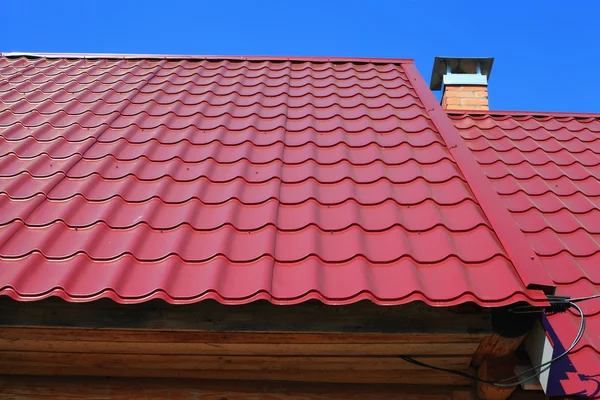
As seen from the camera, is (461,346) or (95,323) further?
(461,346)

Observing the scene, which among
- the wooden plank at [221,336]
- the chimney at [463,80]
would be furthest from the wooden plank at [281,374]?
the chimney at [463,80]

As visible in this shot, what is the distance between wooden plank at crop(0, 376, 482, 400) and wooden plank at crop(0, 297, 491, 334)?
50cm

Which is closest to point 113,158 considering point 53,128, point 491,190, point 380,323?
point 53,128

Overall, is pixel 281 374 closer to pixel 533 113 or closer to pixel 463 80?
pixel 533 113

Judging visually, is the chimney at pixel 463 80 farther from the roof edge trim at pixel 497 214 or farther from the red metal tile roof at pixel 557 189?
the roof edge trim at pixel 497 214

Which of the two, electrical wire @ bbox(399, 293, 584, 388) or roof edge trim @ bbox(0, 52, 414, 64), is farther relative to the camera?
roof edge trim @ bbox(0, 52, 414, 64)

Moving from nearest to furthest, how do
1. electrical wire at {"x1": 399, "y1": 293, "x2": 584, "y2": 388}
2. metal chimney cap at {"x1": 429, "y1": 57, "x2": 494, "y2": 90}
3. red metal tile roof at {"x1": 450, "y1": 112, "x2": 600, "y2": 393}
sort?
electrical wire at {"x1": 399, "y1": 293, "x2": 584, "y2": 388}, red metal tile roof at {"x1": 450, "y1": 112, "x2": 600, "y2": 393}, metal chimney cap at {"x1": 429, "y1": 57, "x2": 494, "y2": 90}

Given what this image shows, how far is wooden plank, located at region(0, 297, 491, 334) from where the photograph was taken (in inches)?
81.7

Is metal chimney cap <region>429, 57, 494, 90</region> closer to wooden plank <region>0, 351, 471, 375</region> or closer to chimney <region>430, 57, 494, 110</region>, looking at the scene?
chimney <region>430, 57, 494, 110</region>

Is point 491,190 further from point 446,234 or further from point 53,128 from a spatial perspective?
point 53,128

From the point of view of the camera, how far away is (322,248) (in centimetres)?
230

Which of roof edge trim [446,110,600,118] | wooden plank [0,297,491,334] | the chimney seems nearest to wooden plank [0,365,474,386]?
wooden plank [0,297,491,334]

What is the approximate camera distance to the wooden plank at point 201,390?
7.92ft

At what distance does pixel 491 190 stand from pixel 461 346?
3.09 feet
